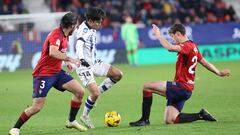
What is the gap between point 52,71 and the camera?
10.8m

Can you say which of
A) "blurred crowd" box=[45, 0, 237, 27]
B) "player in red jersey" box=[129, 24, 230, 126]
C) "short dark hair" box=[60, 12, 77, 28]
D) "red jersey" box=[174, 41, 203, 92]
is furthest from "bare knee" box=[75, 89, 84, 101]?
"blurred crowd" box=[45, 0, 237, 27]

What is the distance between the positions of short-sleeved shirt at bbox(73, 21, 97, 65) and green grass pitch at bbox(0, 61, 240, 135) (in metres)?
1.26

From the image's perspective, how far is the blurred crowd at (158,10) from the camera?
30.5 m

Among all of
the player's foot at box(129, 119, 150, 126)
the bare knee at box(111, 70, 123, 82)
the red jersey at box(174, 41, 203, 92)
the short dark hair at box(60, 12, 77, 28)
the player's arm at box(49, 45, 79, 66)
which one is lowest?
the player's foot at box(129, 119, 150, 126)

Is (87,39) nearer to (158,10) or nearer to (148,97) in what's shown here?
(148,97)

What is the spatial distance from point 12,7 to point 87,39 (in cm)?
1808

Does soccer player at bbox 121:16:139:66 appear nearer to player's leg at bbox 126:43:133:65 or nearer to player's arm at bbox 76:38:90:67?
player's leg at bbox 126:43:133:65

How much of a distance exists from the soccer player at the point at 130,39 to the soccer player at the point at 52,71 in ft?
52.4

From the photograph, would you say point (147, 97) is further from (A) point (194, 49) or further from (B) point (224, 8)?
(B) point (224, 8)

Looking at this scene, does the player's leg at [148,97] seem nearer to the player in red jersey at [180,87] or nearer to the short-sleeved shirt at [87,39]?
the player in red jersey at [180,87]

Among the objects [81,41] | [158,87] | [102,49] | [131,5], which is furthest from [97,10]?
[131,5]

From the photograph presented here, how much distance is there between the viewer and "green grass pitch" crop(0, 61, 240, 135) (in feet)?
35.1

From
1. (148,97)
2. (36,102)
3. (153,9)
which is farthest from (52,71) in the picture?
(153,9)

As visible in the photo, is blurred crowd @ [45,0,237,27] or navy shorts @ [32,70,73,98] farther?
blurred crowd @ [45,0,237,27]
